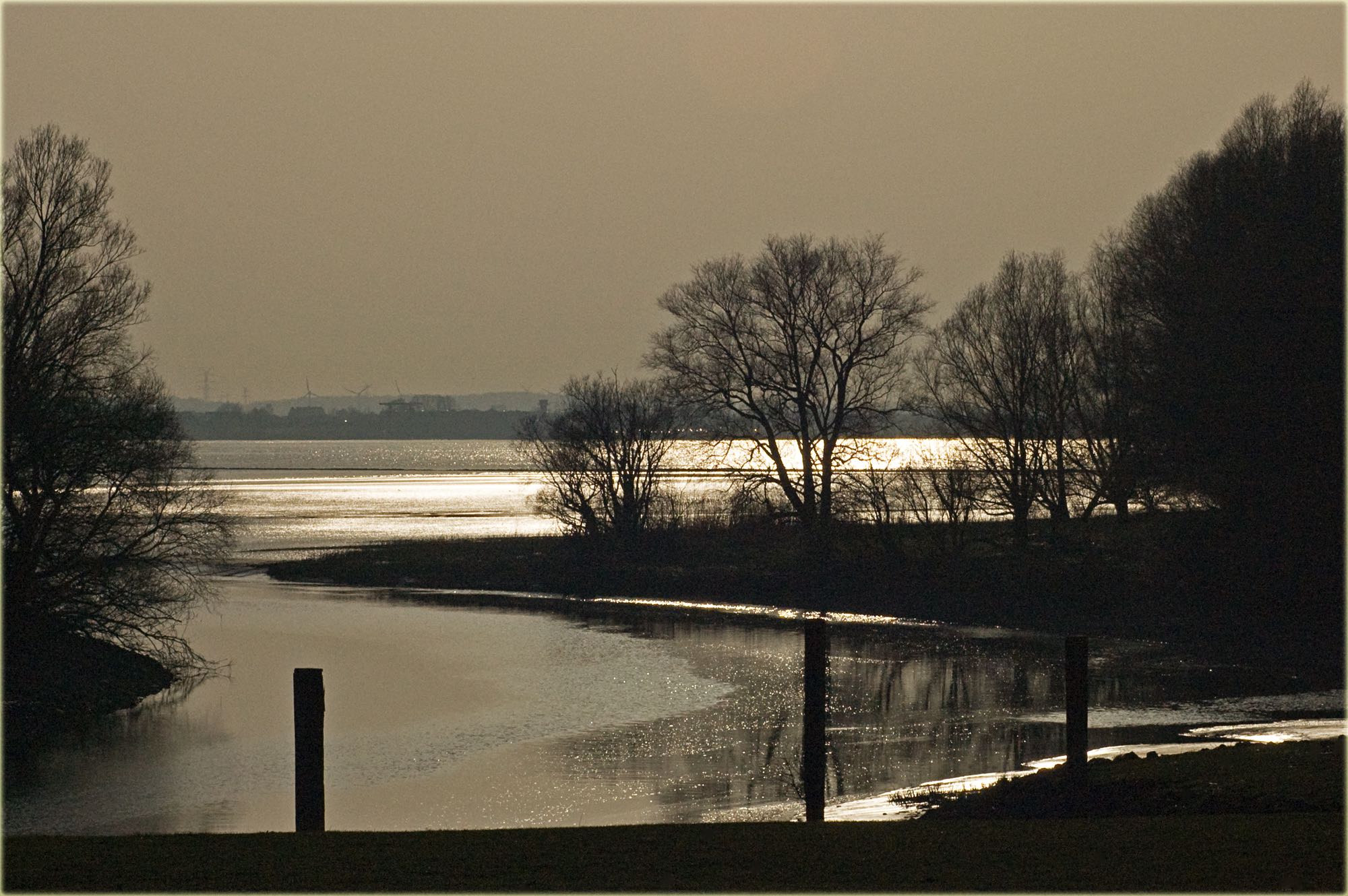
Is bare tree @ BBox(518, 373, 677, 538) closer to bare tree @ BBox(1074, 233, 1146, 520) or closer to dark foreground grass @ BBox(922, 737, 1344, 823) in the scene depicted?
bare tree @ BBox(1074, 233, 1146, 520)

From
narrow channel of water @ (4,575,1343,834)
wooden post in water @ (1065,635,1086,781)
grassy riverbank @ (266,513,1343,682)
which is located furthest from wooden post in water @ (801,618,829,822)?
grassy riverbank @ (266,513,1343,682)

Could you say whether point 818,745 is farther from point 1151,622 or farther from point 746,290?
point 746,290

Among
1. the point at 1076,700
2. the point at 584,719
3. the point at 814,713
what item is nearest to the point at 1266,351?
the point at 584,719

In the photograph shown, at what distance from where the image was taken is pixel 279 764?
85.1 ft

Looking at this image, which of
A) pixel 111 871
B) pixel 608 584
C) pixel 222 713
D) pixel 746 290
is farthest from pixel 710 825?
pixel 746 290

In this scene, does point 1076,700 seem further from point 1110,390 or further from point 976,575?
point 1110,390

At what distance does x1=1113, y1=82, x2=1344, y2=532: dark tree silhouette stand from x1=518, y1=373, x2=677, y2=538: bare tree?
2777cm

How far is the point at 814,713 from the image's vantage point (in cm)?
1692

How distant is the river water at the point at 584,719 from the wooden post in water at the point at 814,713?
270 centimetres

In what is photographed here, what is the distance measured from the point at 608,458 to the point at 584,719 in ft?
122

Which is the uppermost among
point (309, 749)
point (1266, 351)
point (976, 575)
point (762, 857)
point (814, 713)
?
point (1266, 351)

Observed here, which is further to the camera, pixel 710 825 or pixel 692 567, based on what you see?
pixel 692 567

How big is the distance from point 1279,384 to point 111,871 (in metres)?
32.2

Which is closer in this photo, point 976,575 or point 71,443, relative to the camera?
point 71,443
